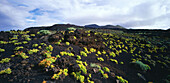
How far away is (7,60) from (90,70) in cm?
701

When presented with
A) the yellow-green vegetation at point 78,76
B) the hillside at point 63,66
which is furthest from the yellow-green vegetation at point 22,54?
the yellow-green vegetation at point 78,76

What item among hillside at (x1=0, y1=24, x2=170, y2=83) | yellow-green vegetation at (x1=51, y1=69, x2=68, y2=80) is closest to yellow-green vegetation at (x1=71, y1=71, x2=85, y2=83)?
hillside at (x1=0, y1=24, x2=170, y2=83)

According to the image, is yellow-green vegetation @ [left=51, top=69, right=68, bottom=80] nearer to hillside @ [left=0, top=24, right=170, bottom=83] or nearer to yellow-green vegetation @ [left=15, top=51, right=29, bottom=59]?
hillside @ [left=0, top=24, right=170, bottom=83]

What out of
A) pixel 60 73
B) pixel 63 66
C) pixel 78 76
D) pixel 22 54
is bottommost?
pixel 78 76

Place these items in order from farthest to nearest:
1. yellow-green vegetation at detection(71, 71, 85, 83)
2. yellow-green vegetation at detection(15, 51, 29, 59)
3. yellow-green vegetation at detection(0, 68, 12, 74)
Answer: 1. yellow-green vegetation at detection(15, 51, 29, 59)
2. yellow-green vegetation at detection(71, 71, 85, 83)
3. yellow-green vegetation at detection(0, 68, 12, 74)

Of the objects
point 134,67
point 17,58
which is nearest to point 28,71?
point 17,58

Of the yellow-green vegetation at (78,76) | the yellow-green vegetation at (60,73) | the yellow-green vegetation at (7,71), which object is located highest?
the yellow-green vegetation at (7,71)

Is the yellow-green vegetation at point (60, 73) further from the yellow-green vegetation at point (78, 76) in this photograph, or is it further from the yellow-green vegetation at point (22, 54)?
the yellow-green vegetation at point (22, 54)

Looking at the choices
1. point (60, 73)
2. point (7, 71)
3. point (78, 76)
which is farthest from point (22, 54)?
point (78, 76)

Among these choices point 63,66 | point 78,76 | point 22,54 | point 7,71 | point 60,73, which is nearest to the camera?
point 7,71

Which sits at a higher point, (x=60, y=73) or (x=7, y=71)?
(x=7, y=71)

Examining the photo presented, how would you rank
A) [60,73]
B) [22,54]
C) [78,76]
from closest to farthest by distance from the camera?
[60,73], [78,76], [22,54]

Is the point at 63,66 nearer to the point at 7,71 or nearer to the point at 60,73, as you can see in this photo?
the point at 60,73

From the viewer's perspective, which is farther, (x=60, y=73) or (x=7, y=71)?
(x=60, y=73)
